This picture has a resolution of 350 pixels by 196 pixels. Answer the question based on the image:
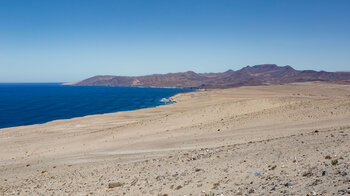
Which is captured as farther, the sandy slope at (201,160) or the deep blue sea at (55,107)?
the deep blue sea at (55,107)

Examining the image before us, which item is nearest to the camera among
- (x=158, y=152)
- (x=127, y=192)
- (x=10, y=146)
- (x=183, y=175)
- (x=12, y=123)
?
(x=127, y=192)

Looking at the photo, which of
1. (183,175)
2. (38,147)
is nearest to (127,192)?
(183,175)

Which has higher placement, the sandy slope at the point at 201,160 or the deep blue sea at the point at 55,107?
the sandy slope at the point at 201,160

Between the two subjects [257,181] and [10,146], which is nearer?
[257,181]

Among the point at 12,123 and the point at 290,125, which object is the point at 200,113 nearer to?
the point at 290,125

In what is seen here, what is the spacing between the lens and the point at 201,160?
1453 cm

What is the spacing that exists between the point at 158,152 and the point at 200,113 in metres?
17.2

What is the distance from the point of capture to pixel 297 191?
26.5 feet

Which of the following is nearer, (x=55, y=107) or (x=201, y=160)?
(x=201, y=160)

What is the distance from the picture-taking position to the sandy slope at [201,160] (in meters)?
9.81

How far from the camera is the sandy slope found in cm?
981

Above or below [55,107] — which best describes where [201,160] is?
above

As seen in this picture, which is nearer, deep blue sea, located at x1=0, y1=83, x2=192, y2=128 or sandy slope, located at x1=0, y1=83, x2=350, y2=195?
sandy slope, located at x1=0, y1=83, x2=350, y2=195

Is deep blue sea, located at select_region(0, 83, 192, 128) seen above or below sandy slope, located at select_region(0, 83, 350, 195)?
below
